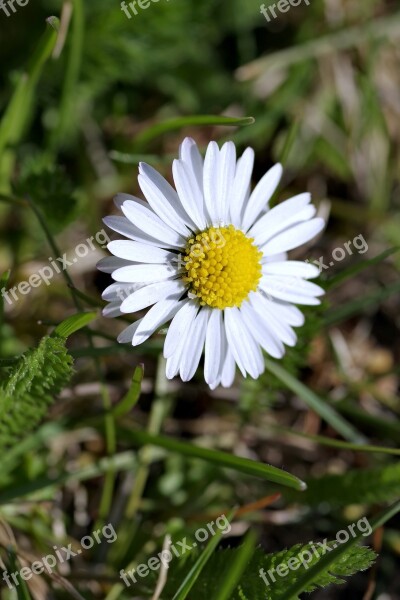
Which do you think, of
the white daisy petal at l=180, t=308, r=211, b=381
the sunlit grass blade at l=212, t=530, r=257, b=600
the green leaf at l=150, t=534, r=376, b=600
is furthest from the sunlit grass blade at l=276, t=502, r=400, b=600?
the white daisy petal at l=180, t=308, r=211, b=381

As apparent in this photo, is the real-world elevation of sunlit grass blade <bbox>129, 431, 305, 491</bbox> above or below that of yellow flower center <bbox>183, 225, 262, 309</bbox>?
below

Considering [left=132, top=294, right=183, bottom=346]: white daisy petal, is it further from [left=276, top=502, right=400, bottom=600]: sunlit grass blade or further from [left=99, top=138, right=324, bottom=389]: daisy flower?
[left=276, top=502, right=400, bottom=600]: sunlit grass blade

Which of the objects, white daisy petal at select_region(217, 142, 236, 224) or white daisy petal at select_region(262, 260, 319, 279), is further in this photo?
white daisy petal at select_region(262, 260, 319, 279)

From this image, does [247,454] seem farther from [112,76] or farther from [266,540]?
[112,76]

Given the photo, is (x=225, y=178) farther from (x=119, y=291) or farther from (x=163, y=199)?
(x=119, y=291)

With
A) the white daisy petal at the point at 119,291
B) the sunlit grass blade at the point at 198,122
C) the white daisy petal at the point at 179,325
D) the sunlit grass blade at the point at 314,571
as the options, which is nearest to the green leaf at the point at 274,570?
the sunlit grass blade at the point at 314,571

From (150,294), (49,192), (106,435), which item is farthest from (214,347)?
(49,192)
